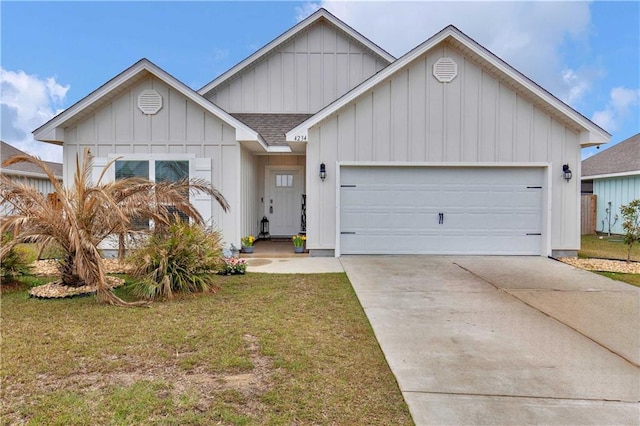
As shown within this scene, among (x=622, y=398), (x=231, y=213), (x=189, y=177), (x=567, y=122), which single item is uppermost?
(x=567, y=122)

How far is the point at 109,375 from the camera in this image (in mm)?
3496

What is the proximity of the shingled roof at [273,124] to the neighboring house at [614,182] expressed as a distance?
13.2m

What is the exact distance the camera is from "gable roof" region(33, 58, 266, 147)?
9.32 metres

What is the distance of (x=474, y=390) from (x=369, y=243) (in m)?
6.99

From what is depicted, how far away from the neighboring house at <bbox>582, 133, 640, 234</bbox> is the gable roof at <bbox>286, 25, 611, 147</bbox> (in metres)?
7.96

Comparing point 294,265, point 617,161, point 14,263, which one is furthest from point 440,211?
point 617,161

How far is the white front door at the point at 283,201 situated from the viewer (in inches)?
531

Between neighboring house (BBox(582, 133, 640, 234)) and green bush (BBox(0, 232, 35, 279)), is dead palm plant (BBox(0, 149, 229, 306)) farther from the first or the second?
neighboring house (BBox(582, 133, 640, 234))

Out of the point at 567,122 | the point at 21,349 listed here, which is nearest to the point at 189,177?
the point at 21,349

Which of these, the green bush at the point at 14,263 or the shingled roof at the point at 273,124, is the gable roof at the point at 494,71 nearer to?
the shingled roof at the point at 273,124

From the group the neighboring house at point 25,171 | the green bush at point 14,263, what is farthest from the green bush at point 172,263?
the neighboring house at point 25,171

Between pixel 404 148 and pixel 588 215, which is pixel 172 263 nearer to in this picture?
pixel 404 148

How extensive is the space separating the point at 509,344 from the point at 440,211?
6.20 m

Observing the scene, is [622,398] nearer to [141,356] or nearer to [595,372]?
[595,372]
